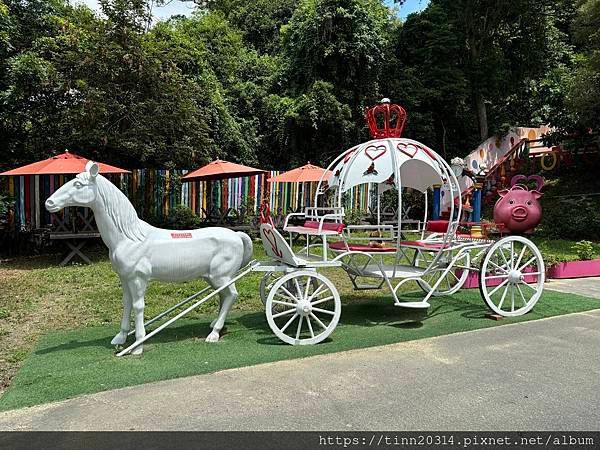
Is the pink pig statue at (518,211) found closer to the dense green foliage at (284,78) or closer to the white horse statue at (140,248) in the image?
the dense green foliage at (284,78)

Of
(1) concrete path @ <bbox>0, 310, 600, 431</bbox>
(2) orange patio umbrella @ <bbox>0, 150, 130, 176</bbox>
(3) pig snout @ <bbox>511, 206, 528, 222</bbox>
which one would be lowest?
(1) concrete path @ <bbox>0, 310, 600, 431</bbox>

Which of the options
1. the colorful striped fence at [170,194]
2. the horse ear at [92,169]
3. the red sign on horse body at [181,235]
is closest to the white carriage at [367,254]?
the red sign on horse body at [181,235]

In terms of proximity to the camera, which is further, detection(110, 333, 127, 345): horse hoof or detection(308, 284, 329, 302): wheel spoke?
detection(308, 284, 329, 302): wheel spoke

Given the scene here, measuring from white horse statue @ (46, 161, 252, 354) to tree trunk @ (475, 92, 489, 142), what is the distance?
1858 cm

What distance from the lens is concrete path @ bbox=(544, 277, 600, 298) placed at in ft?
25.4

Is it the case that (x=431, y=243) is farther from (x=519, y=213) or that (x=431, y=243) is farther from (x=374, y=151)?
(x=519, y=213)

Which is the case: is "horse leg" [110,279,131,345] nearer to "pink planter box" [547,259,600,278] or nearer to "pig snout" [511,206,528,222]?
"pink planter box" [547,259,600,278]

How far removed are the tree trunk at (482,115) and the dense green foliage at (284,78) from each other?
62 millimetres

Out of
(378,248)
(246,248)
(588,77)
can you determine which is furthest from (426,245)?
(588,77)

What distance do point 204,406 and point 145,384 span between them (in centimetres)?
72

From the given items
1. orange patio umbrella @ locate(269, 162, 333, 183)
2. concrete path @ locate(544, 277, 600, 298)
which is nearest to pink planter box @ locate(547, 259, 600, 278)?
concrete path @ locate(544, 277, 600, 298)

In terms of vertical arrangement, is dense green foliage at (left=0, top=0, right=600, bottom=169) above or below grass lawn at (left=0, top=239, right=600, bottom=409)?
above

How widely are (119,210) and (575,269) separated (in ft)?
26.2

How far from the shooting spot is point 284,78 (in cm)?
2111
